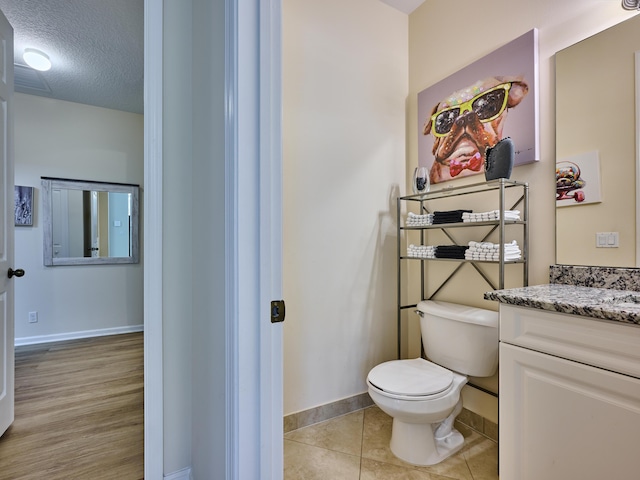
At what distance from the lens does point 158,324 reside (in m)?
1.33

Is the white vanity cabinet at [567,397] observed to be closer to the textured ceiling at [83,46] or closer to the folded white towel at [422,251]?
the folded white towel at [422,251]

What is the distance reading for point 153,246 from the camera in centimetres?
132

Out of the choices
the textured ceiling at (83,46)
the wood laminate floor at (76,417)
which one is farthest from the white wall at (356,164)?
the textured ceiling at (83,46)

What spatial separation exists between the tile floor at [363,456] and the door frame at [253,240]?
0.86 meters

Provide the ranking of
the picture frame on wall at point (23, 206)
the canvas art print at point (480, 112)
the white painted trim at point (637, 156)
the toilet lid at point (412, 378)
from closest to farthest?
1. the white painted trim at point (637, 156)
2. the toilet lid at point (412, 378)
3. the canvas art print at point (480, 112)
4. the picture frame on wall at point (23, 206)

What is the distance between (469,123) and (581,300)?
→ 118cm

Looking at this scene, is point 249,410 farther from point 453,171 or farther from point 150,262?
point 453,171

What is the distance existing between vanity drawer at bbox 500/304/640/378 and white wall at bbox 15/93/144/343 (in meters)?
3.98

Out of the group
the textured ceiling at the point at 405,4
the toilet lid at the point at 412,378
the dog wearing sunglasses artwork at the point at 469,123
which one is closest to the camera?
the toilet lid at the point at 412,378

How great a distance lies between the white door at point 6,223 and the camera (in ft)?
5.70

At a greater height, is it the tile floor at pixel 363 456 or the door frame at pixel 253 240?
the door frame at pixel 253 240

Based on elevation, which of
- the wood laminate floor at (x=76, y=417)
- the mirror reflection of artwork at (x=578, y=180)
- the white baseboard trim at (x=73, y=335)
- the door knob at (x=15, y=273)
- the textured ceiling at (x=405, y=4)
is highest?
the textured ceiling at (x=405, y=4)

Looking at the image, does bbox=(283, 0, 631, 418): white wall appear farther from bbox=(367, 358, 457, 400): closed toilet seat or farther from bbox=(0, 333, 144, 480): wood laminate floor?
bbox=(0, 333, 144, 480): wood laminate floor

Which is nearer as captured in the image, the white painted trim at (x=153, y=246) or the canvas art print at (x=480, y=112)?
the white painted trim at (x=153, y=246)
